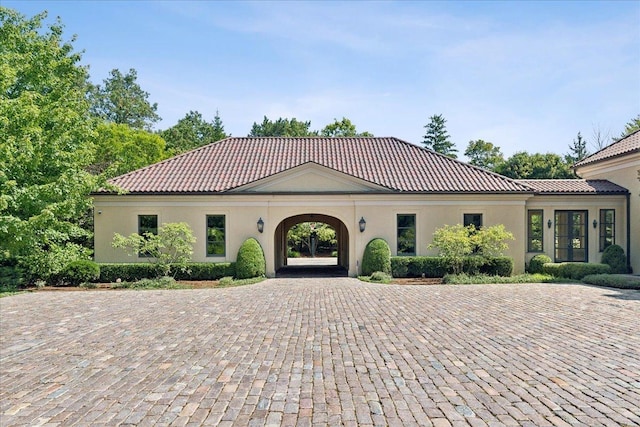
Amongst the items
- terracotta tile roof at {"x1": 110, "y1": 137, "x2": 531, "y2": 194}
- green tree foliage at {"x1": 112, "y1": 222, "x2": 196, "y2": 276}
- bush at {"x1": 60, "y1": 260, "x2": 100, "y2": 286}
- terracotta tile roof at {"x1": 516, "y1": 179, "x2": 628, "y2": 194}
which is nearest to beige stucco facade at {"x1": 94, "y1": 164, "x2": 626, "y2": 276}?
terracotta tile roof at {"x1": 110, "y1": 137, "x2": 531, "y2": 194}

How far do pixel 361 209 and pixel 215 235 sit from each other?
6.36 meters

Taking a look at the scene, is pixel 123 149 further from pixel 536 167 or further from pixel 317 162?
pixel 536 167

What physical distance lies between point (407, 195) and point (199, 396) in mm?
15161

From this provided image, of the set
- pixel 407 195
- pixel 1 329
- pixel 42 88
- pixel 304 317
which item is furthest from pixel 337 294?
pixel 42 88

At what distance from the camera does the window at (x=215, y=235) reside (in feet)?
62.9

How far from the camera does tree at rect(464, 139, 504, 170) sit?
57.0 metres

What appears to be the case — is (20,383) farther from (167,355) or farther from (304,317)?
(304,317)

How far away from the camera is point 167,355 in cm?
693

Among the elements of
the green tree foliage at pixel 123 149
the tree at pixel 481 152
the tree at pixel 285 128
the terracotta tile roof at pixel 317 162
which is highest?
the tree at pixel 285 128

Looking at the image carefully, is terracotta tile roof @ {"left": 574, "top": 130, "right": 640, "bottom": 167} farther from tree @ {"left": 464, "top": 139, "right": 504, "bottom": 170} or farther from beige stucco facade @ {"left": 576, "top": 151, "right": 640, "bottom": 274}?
tree @ {"left": 464, "top": 139, "right": 504, "bottom": 170}

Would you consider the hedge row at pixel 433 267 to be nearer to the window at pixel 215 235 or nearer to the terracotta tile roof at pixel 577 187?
the terracotta tile roof at pixel 577 187

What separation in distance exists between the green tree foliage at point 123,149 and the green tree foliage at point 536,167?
2772 centimetres

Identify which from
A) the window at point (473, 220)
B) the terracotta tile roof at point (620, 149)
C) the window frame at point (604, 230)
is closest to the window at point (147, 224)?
the window at point (473, 220)

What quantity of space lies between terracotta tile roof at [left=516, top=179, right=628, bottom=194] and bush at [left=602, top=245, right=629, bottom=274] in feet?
8.37
